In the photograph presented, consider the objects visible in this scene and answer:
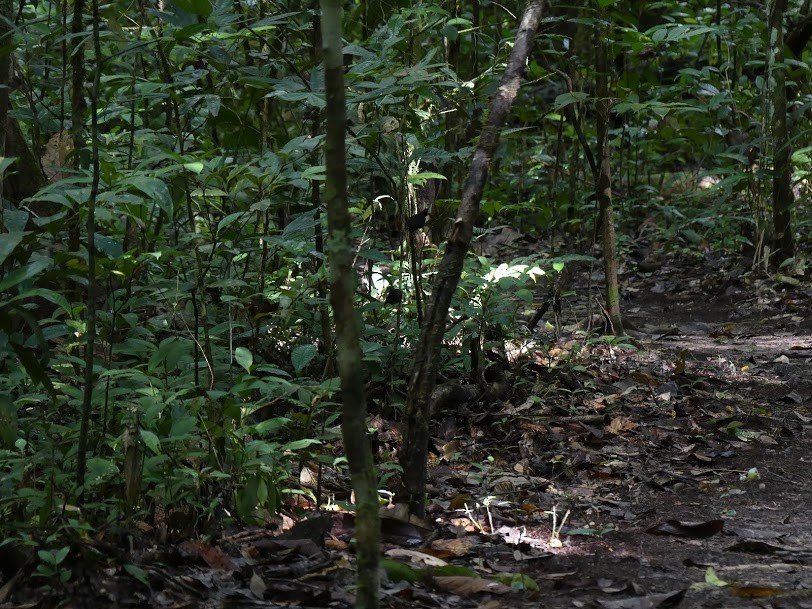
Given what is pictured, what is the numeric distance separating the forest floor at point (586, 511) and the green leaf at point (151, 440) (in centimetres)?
26

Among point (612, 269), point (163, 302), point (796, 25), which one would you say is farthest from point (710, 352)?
point (796, 25)

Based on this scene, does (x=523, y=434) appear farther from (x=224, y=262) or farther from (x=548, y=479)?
(x=224, y=262)

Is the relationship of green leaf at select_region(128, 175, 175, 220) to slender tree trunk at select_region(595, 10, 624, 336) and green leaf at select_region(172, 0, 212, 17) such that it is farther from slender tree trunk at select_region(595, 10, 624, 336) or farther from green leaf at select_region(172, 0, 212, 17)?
slender tree trunk at select_region(595, 10, 624, 336)

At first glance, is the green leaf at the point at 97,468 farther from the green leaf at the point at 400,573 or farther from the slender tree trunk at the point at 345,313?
the slender tree trunk at the point at 345,313

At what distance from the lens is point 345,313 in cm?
182

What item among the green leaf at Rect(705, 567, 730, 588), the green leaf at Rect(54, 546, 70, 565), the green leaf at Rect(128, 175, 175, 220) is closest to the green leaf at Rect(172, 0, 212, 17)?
the green leaf at Rect(128, 175, 175, 220)

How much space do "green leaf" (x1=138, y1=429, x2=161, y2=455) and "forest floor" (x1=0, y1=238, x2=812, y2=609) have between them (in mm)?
257

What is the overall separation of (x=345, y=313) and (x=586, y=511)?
174 cm

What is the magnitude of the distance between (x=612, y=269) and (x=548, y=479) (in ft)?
6.48

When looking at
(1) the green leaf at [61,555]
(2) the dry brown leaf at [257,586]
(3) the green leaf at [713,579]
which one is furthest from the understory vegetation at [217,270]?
(3) the green leaf at [713,579]

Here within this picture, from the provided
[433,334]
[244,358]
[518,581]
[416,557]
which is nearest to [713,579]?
[518,581]

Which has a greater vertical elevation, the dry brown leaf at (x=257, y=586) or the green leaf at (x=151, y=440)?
the green leaf at (x=151, y=440)

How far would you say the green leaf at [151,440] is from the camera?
2.40 m

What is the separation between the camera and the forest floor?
7.38 feet
